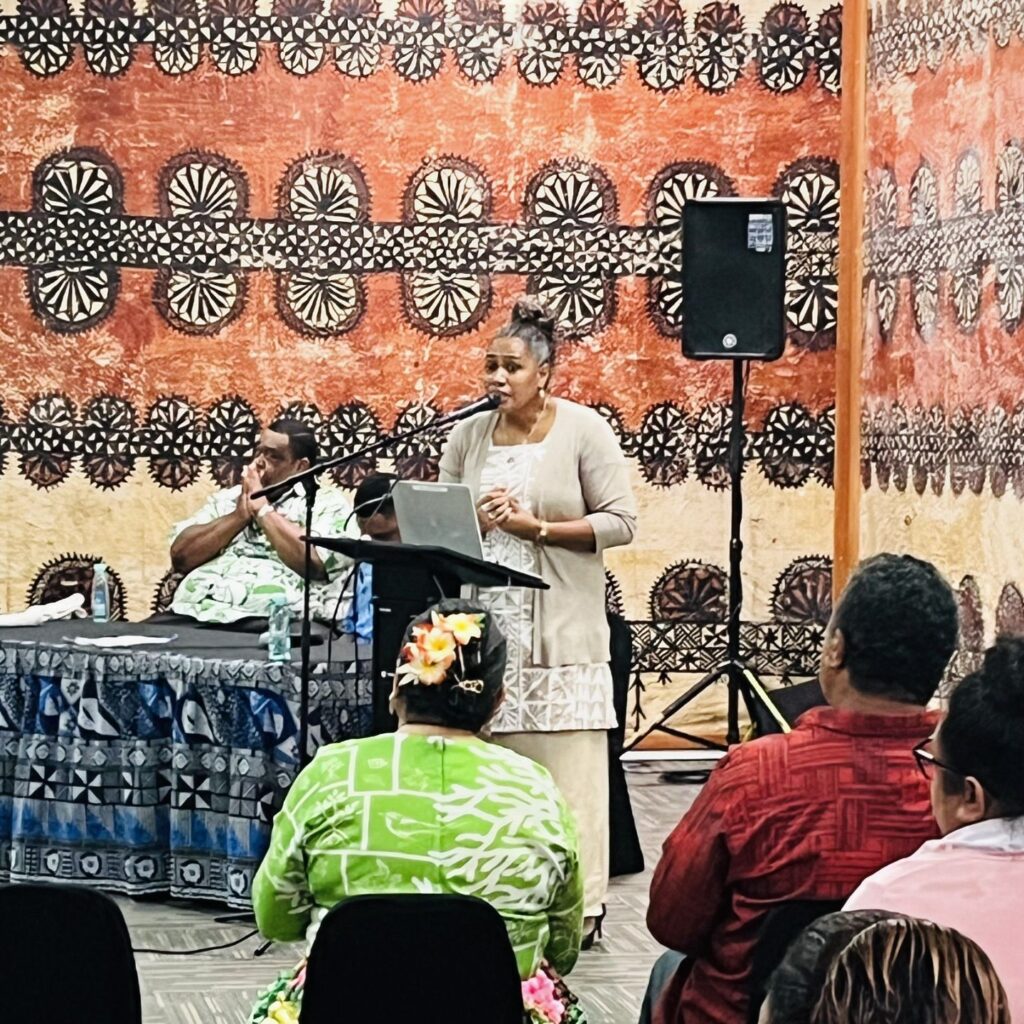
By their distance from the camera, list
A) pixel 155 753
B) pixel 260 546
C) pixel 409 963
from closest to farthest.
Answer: pixel 409 963 < pixel 155 753 < pixel 260 546

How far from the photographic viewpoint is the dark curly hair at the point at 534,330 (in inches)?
193

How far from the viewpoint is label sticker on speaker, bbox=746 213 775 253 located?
6.92 metres

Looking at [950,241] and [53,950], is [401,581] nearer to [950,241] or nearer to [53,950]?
[950,241]

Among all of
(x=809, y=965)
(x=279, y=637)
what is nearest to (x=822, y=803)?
(x=809, y=965)

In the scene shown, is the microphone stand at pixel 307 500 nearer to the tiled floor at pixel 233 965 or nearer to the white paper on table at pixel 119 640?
the tiled floor at pixel 233 965

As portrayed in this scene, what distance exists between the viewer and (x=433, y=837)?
2.92 meters

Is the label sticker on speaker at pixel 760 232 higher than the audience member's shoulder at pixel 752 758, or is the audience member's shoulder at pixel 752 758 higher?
the label sticker on speaker at pixel 760 232

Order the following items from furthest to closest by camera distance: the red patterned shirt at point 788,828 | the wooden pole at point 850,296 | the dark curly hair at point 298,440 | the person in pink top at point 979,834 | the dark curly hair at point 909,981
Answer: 1. the wooden pole at point 850,296
2. the dark curly hair at point 298,440
3. the red patterned shirt at point 788,828
4. the person in pink top at point 979,834
5. the dark curly hair at point 909,981

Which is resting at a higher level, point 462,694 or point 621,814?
point 462,694

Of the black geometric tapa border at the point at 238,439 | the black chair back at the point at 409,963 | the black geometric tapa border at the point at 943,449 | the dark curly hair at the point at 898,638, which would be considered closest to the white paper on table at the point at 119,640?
the black geometric tapa border at the point at 238,439

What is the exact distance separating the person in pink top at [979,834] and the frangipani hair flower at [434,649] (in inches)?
35.2

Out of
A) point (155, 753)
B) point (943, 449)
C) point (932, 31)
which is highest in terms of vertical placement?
point (932, 31)

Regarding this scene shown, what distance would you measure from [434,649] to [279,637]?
7.52 ft

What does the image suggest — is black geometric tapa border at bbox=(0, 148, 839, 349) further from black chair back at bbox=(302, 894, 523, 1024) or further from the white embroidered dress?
black chair back at bbox=(302, 894, 523, 1024)
